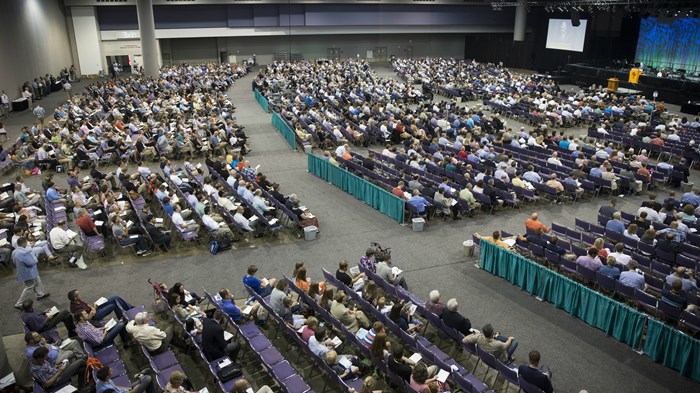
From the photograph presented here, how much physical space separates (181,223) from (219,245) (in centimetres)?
122

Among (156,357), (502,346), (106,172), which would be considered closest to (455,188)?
(502,346)

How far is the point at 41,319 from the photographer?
8.89m

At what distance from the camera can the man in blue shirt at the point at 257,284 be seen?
9906 mm

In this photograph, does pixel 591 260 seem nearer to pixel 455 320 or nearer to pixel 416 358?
pixel 455 320

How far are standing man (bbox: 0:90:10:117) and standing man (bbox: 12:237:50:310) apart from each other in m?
23.1

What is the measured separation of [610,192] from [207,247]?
43.6 ft

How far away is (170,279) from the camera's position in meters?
11.7

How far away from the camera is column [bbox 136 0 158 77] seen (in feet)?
129

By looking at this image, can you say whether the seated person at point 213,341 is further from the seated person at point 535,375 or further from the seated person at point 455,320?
the seated person at point 535,375

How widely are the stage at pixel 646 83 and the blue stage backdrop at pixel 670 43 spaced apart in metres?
4.33

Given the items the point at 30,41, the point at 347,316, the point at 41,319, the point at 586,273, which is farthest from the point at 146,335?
the point at 30,41

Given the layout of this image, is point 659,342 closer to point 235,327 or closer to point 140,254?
point 235,327

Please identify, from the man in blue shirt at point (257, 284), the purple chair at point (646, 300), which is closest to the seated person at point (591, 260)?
the purple chair at point (646, 300)

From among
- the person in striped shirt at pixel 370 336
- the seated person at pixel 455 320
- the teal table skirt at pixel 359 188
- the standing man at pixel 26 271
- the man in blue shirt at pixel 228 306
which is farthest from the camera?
the teal table skirt at pixel 359 188
